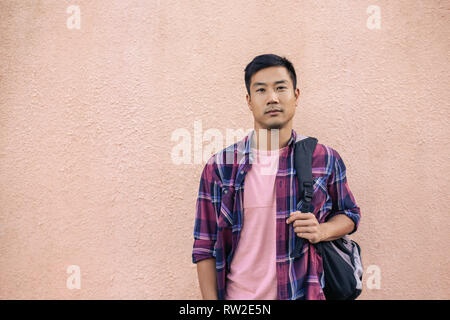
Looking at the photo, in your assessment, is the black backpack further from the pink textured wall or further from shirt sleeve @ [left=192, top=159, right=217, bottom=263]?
the pink textured wall

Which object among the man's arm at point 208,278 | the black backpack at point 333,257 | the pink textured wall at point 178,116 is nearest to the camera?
the black backpack at point 333,257

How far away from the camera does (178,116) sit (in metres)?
1.98

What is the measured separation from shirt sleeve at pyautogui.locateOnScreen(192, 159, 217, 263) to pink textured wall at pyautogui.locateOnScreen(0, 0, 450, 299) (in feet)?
1.37

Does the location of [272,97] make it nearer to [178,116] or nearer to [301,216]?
[301,216]

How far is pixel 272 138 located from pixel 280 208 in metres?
0.37

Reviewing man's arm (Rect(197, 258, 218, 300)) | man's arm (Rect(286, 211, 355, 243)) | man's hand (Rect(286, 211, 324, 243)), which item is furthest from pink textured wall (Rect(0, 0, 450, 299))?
man's hand (Rect(286, 211, 324, 243))

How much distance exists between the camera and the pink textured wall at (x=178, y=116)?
1969mm

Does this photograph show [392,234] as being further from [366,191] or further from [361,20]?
[361,20]

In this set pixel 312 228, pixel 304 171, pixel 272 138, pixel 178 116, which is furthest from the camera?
pixel 178 116

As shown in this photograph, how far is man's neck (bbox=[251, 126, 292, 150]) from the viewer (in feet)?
5.21

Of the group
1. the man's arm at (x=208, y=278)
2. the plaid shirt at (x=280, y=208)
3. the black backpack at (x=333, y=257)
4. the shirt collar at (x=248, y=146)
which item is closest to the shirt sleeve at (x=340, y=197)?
the plaid shirt at (x=280, y=208)

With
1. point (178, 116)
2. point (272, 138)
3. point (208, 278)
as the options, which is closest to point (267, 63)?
point (272, 138)

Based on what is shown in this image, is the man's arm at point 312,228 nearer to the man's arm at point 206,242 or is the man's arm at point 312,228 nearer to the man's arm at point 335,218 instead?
the man's arm at point 335,218

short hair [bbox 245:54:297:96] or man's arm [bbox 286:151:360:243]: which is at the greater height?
short hair [bbox 245:54:297:96]
